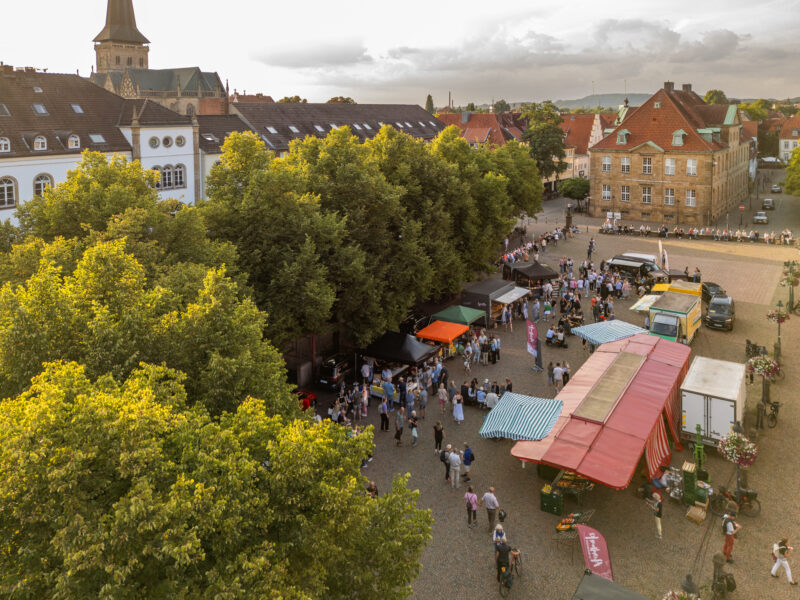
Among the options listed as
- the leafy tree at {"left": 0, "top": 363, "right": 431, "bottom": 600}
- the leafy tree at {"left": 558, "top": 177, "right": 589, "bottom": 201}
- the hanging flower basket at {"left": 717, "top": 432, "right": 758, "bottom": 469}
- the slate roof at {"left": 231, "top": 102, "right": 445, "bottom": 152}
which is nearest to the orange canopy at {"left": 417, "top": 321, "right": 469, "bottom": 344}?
the hanging flower basket at {"left": 717, "top": 432, "right": 758, "bottom": 469}

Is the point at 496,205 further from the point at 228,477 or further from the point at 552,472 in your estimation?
the point at 228,477

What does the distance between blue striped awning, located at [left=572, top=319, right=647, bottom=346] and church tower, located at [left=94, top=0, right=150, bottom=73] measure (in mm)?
106348

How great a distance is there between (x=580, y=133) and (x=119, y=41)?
7983cm

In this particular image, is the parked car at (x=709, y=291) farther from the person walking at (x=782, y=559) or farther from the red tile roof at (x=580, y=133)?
the red tile roof at (x=580, y=133)

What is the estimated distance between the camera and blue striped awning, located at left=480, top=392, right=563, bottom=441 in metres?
20.9

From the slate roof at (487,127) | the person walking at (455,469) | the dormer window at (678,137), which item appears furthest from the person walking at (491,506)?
the slate roof at (487,127)

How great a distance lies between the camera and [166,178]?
53469 mm

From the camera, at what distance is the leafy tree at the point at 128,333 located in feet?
42.8

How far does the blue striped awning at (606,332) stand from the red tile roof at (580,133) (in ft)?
250

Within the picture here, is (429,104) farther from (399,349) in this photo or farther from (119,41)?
(399,349)

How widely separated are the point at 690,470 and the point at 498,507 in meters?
6.03

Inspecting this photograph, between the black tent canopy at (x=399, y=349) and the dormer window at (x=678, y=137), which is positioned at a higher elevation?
the dormer window at (x=678, y=137)

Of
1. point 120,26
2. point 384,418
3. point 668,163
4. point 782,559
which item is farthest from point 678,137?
point 120,26

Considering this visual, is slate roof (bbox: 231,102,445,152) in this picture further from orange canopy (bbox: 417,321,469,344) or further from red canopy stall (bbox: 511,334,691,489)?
red canopy stall (bbox: 511,334,691,489)
